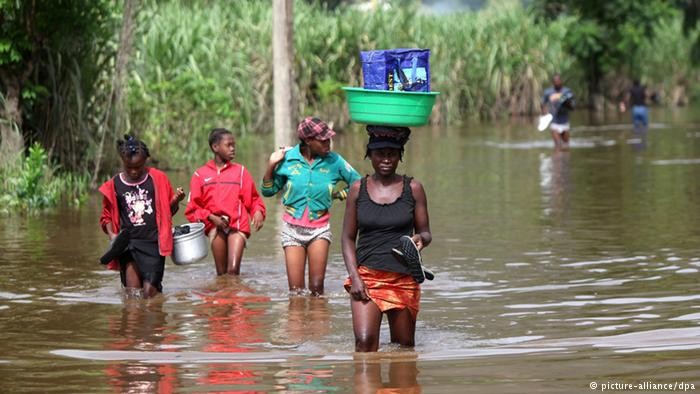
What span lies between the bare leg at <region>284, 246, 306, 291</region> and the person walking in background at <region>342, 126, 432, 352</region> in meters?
2.77

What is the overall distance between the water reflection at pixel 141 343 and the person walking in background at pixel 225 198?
1162 millimetres

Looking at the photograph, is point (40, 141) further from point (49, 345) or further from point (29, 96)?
point (49, 345)

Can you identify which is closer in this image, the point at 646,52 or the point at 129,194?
the point at 129,194

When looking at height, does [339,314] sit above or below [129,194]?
below

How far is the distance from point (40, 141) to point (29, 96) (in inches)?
46.1

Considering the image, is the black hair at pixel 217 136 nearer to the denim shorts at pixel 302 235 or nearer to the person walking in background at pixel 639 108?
the denim shorts at pixel 302 235

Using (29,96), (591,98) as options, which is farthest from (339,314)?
(591,98)

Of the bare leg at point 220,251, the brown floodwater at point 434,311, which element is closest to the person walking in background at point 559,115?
the brown floodwater at point 434,311

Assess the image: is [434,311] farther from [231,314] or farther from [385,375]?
[385,375]

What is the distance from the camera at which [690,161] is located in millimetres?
25234

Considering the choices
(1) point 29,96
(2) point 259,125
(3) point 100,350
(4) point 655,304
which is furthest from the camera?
(2) point 259,125

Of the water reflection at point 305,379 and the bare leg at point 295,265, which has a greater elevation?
the bare leg at point 295,265

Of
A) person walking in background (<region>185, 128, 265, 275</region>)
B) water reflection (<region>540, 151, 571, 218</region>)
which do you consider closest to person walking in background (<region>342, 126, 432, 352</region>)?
person walking in background (<region>185, 128, 265, 275</region>)

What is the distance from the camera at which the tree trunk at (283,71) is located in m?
17.9
